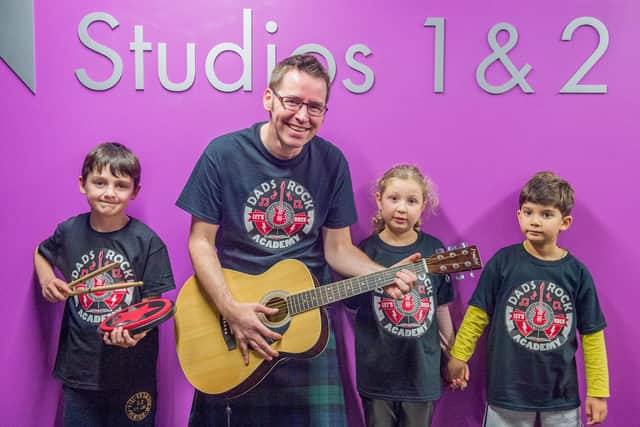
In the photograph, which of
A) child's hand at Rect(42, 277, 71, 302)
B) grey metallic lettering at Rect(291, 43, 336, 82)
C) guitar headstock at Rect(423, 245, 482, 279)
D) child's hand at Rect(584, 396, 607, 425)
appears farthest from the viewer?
grey metallic lettering at Rect(291, 43, 336, 82)

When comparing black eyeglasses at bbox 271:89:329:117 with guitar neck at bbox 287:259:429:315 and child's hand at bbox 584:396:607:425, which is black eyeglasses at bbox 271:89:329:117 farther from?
child's hand at bbox 584:396:607:425

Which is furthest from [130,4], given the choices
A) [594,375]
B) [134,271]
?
[594,375]

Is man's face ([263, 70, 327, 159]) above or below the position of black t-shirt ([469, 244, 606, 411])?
above

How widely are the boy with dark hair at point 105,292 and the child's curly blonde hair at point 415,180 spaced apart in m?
0.89

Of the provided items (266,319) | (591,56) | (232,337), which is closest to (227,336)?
(232,337)

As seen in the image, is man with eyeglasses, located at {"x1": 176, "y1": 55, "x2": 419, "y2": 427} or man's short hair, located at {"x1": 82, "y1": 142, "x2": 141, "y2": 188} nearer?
man with eyeglasses, located at {"x1": 176, "y1": 55, "x2": 419, "y2": 427}

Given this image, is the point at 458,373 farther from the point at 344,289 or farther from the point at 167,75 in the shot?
the point at 167,75

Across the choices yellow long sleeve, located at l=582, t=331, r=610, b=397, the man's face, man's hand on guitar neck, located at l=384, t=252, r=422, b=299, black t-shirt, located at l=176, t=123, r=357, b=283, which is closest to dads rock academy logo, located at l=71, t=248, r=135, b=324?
black t-shirt, located at l=176, t=123, r=357, b=283

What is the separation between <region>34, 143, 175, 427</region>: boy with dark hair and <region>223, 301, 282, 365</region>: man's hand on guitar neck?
0.37 metres

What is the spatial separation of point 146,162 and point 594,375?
6.70 ft

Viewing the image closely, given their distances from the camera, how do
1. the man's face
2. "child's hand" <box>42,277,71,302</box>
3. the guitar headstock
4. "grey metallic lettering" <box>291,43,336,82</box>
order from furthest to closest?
"grey metallic lettering" <box>291,43,336,82</box> → "child's hand" <box>42,277,71,302</box> → the man's face → the guitar headstock

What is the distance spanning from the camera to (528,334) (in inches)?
88.5

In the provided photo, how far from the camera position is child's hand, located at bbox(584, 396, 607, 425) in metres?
2.28

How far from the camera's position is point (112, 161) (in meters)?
2.21
